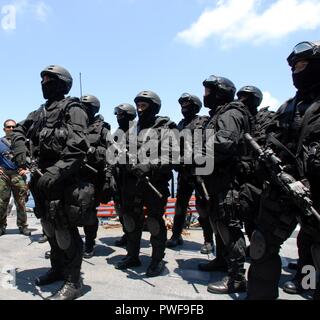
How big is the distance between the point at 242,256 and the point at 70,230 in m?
1.80

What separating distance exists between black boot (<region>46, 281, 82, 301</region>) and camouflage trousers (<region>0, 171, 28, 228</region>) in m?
3.58

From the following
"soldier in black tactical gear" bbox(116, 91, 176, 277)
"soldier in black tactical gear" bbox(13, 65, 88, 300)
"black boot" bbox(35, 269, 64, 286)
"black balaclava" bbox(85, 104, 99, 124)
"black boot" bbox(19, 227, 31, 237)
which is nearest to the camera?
"soldier in black tactical gear" bbox(13, 65, 88, 300)

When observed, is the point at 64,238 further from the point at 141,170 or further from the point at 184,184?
the point at 184,184

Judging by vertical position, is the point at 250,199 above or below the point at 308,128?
below

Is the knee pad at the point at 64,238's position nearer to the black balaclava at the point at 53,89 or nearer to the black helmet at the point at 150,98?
the black balaclava at the point at 53,89

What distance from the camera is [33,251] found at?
561 cm

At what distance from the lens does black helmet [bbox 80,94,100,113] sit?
573cm

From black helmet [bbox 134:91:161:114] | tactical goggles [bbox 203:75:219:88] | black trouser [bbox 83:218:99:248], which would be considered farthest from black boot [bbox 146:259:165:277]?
tactical goggles [bbox 203:75:219:88]

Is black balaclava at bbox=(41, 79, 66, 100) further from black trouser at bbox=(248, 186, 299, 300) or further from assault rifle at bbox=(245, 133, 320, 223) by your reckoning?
black trouser at bbox=(248, 186, 299, 300)

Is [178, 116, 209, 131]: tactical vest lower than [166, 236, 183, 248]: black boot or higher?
higher

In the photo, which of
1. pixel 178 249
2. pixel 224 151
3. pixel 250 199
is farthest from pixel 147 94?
pixel 178 249

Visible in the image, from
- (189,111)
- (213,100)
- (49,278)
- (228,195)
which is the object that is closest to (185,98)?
Result: (189,111)

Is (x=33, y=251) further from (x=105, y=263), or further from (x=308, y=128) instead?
(x=308, y=128)

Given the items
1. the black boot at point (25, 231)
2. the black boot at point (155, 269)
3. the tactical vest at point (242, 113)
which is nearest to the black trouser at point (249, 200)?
the tactical vest at point (242, 113)
